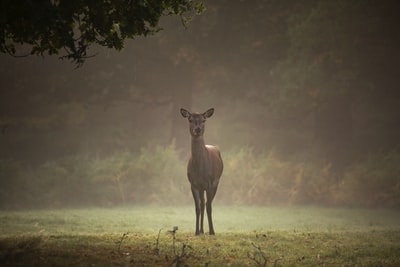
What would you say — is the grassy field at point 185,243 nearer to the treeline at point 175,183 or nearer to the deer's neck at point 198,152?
the deer's neck at point 198,152

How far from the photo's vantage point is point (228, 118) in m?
39.6

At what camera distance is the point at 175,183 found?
2617 centimetres

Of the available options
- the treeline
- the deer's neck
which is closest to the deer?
the deer's neck

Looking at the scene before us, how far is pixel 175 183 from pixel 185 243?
14.9 m

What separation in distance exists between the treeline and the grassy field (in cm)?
441

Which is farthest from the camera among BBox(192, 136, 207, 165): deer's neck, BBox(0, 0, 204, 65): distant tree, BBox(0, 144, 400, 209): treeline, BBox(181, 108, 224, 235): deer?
BBox(0, 144, 400, 209): treeline

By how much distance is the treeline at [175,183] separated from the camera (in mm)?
23969

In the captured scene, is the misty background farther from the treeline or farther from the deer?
the deer

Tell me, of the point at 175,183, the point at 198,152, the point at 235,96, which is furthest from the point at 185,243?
the point at 235,96

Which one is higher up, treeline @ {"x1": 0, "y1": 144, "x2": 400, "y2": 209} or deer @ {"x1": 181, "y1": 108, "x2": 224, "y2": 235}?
treeline @ {"x1": 0, "y1": 144, "x2": 400, "y2": 209}

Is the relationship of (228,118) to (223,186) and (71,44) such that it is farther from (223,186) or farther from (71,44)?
(71,44)

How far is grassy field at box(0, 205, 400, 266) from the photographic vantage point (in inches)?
363

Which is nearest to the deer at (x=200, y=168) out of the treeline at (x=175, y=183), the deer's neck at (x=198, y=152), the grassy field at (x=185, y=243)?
the deer's neck at (x=198, y=152)

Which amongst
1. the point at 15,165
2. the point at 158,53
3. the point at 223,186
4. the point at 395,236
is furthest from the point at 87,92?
the point at 395,236
